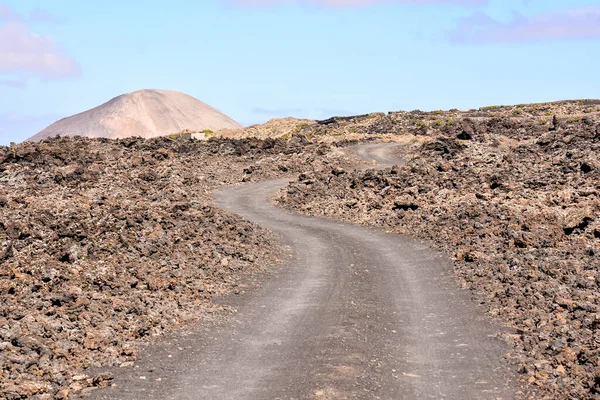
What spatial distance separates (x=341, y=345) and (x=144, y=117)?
8287 centimetres

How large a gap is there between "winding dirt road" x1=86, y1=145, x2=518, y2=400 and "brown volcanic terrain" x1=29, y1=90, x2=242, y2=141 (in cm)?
6532

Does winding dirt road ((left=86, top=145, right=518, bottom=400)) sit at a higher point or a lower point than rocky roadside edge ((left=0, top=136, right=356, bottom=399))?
lower

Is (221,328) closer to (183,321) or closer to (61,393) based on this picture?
(183,321)

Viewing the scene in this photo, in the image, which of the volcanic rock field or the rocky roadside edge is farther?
the volcanic rock field

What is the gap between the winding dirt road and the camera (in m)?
12.9

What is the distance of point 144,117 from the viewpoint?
93.4 meters

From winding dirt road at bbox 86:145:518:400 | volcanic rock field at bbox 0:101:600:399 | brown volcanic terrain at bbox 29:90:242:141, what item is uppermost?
brown volcanic terrain at bbox 29:90:242:141

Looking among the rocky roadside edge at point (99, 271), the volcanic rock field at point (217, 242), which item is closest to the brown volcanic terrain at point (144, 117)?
the volcanic rock field at point (217, 242)

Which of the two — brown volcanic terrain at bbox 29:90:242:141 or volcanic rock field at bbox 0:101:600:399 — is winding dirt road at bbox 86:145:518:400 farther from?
brown volcanic terrain at bbox 29:90:242:141

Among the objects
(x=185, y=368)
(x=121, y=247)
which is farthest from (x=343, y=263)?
(x=185, y=368)

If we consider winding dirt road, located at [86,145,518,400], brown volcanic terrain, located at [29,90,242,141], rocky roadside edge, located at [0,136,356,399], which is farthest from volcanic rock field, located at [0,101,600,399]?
brown volcanic terrain, located at [29,90,242,141]

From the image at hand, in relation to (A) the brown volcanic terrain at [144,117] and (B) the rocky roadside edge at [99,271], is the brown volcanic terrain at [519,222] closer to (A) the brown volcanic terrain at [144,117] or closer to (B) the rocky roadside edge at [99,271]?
(B) the rocky roadside edge at [99,271]

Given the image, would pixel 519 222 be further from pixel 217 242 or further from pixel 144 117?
pixel 144 117

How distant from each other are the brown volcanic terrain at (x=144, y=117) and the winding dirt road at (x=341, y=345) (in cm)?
6532
